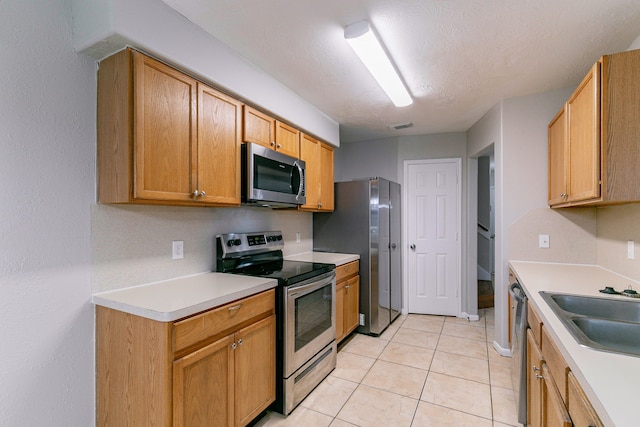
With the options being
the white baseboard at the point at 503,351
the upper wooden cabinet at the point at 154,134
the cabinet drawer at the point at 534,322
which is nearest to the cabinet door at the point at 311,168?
the upper wooden cabinet at the point at 154,134

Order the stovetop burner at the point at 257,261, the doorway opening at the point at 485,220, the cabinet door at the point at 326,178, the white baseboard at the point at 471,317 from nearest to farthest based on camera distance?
1. the stovetop burner at the point at 257,261
2. the cabinet door at the point at 326,178
3. the white baseboard at the point at 471,317
4. the doorway opening at the point at 485,220

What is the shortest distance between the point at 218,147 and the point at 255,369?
140cm

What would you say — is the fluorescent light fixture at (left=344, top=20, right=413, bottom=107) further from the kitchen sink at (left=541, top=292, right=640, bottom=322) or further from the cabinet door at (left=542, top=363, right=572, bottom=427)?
the cabinet door at (left=542, top=363, right=572, bottom=427)

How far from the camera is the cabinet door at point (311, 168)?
9.52ft

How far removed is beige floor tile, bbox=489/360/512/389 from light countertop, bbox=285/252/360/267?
152cm

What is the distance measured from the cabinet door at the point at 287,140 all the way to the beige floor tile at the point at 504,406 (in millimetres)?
2424

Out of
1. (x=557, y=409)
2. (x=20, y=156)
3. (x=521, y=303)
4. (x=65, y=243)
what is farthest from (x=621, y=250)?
(x=20, y=156)

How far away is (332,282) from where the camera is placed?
8.43 feet

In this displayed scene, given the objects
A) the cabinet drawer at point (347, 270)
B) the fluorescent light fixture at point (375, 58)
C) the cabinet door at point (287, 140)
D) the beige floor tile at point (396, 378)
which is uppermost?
the fluorescent light fixture at point (375, 58)

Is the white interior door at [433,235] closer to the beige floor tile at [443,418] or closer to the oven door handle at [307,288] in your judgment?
the oven door handle at [307,288]

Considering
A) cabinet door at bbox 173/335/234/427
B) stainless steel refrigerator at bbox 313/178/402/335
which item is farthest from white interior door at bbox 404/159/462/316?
cabinet door at bbox 173/335/234/427

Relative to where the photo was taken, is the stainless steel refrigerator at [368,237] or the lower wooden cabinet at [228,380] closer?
the lower wooden cabinet at [228,380]

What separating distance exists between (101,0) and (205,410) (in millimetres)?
2033

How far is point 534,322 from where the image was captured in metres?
1.53
